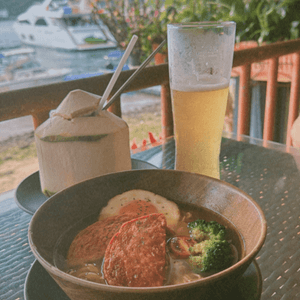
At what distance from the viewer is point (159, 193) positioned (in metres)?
0.63

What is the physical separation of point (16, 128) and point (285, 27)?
4.96m

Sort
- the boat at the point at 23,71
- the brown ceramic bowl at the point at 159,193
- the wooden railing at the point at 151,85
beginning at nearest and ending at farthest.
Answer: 1. the brown ceramic bowl at the point at 159,193
2. the wooden railing at the point at 151,85
3. the boat at the point at 23,71

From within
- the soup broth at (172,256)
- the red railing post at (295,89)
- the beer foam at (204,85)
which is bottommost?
the red railing post at (295,89)

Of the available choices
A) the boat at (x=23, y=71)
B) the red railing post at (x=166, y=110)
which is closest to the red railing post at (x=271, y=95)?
the red railing post at (x=166, y=110)

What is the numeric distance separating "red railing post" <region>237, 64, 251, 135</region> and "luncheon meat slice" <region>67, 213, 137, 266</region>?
1.46 meters

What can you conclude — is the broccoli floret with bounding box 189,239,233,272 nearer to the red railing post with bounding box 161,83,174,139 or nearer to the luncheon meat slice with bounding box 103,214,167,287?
the luncheon meat slice with bounding box 103,214,167,287

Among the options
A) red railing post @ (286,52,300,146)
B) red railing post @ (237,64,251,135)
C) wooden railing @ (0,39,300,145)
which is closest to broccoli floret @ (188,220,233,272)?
wooden railing @ (0,39,300,145)

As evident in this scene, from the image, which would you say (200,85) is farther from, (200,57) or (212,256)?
(212,256)

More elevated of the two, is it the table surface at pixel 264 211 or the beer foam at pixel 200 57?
the beer foam at pixel 200 57

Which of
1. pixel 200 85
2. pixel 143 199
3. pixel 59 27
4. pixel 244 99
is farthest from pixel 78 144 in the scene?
pixel 59 27

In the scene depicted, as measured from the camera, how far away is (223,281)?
37 centimetres

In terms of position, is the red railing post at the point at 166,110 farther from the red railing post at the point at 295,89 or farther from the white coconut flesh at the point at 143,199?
the red railing post at the point at 295,89

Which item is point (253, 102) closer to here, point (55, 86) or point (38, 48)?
point (55, 86)

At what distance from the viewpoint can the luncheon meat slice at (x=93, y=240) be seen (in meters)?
0.50
